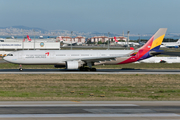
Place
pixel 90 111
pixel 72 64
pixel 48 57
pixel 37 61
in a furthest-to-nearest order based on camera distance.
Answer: pixel 48 57 → pixel 37 61 → pixel 72 64 → pixel 90 111

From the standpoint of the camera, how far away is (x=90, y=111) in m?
14.8

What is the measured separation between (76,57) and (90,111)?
89.7ft

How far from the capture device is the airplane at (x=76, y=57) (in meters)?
40.6

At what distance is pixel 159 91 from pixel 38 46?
310 ft

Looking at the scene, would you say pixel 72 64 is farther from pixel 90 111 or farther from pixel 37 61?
pixel 90 111

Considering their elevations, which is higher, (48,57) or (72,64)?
(48,57)

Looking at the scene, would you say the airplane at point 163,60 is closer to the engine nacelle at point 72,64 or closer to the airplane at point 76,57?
the airplane at point 76,57

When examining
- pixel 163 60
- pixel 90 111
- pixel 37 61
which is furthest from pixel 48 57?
pixel 163 60

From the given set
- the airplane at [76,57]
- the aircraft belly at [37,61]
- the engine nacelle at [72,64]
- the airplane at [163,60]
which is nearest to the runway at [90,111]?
the engine nacelle at [72,64]

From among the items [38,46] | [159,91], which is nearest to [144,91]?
[159,91]

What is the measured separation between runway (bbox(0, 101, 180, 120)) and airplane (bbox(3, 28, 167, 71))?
76.7 ft

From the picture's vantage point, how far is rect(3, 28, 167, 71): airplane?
40.6m

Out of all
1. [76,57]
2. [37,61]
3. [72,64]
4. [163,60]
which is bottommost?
[72,64]

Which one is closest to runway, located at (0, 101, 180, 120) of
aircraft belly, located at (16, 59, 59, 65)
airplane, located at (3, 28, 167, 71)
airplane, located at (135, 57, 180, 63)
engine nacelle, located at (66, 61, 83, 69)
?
engine nacelle, located at (66, 61, 83, 69)
